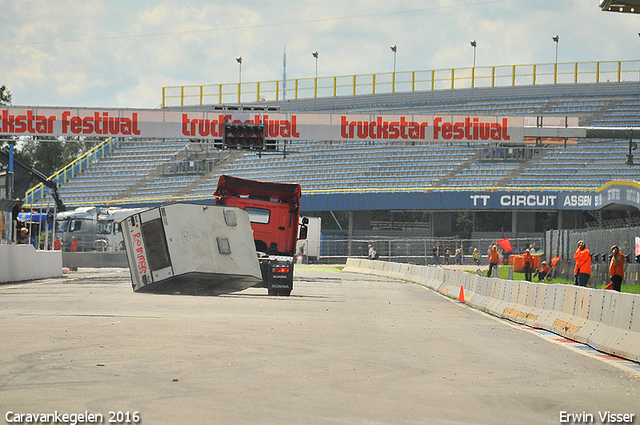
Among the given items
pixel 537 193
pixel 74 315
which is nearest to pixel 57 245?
pixel 537 193

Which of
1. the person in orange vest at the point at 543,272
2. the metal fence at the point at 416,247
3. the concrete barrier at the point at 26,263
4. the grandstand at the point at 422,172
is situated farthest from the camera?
the grandstand at the point at 422,172

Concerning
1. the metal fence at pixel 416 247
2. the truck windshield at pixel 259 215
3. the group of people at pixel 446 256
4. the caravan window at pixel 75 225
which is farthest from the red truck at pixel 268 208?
the caravan window at pixel 75 225

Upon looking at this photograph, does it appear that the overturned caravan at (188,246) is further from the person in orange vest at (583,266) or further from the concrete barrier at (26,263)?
the person in orange vest at (583,266)

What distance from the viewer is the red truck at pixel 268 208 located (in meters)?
23.6

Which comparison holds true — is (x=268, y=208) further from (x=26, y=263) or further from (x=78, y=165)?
(x=78, y=165)

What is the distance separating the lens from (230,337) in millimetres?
11625

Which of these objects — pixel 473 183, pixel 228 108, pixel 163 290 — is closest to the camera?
pixel 163 290

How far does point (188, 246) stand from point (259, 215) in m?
4.32

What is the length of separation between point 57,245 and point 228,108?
18833mm

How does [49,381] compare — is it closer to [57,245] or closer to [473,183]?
[57,245]

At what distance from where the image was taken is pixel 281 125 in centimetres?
3616

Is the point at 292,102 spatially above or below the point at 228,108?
above

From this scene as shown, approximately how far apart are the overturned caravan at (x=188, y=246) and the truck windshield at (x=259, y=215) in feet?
8.31

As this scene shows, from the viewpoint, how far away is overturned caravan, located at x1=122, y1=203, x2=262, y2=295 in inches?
778
